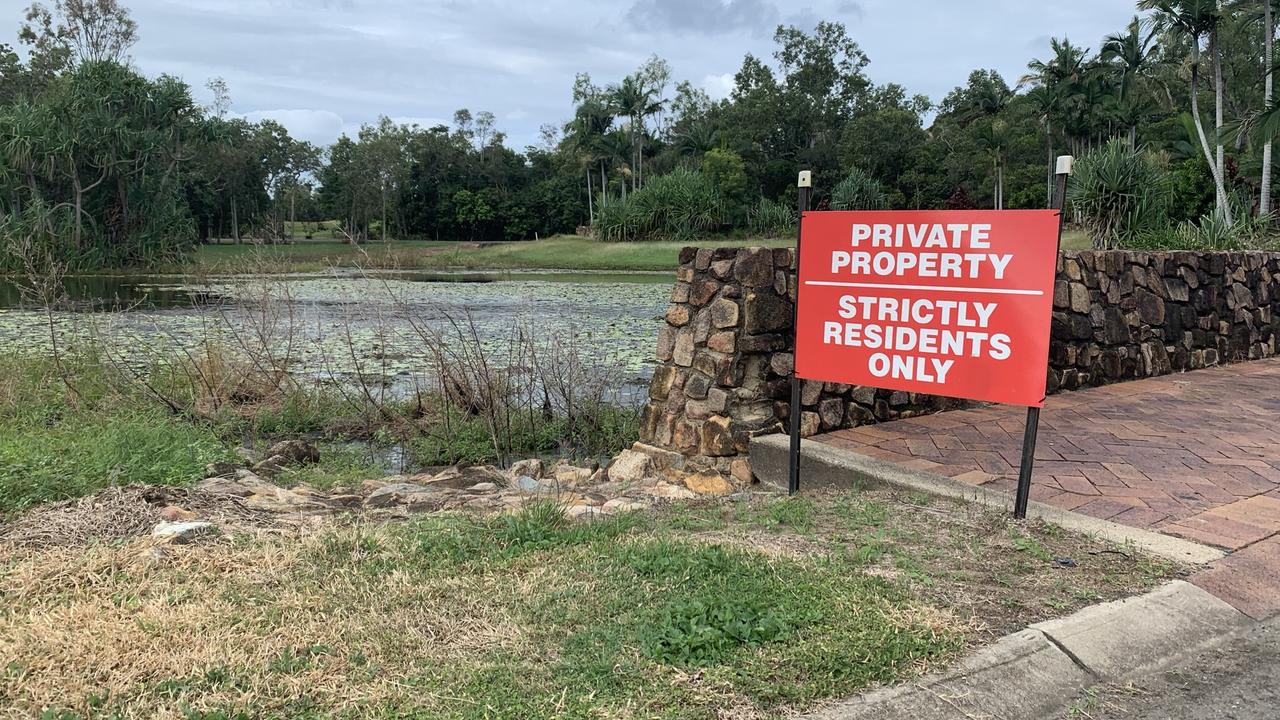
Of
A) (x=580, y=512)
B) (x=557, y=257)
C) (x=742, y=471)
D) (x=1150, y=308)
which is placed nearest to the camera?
(x=580, y=512)

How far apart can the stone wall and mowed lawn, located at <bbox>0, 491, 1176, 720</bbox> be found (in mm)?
1770

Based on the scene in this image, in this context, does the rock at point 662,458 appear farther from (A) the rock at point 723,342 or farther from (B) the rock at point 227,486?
(B) the rock at point 227,486

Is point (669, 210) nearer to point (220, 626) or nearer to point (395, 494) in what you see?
point (395, 494)

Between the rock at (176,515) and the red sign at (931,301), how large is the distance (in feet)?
9.86

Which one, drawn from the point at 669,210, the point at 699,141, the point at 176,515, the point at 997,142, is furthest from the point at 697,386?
the point at 699,141

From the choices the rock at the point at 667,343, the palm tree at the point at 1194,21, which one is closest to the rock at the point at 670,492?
the rock at the point at 667,343

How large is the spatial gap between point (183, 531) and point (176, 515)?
36 cm

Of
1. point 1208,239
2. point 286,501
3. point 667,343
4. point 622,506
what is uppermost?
point 1208,239

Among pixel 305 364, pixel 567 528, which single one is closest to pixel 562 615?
pixel 567 528

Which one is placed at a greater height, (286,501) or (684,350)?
(684,350)

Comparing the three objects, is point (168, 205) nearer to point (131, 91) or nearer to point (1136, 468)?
point (131, 91)

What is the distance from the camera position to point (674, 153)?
5947cm

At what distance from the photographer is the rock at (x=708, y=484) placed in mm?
5418

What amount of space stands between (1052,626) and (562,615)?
1.59m
